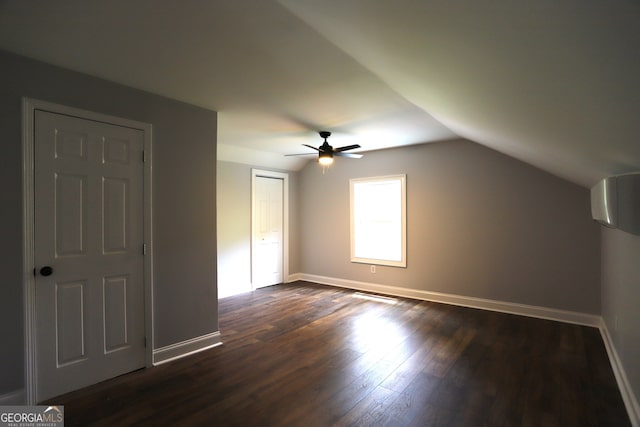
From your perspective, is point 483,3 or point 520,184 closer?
point 483,3

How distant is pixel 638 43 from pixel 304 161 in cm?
570

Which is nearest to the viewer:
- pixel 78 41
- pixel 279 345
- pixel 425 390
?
pixel 78 41

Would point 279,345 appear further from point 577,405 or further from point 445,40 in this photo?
point 445,40

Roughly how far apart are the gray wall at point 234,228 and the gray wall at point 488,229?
6.13 ft

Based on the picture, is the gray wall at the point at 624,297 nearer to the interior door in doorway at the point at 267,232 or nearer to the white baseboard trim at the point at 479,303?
the white baseboard trim at the point at 479,303

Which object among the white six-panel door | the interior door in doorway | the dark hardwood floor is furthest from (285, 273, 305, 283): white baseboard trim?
the white six-panel door

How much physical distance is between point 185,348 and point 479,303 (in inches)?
154

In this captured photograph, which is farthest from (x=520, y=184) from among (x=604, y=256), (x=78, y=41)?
(x=78, y=41)

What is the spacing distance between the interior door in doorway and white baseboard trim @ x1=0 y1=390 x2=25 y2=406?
3547 millimetres

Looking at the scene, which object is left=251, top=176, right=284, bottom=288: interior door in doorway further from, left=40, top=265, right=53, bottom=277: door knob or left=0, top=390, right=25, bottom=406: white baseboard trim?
left=0, top=390, right=25, bottom=406: white baseboard trim

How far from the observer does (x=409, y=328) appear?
3627 millimetres

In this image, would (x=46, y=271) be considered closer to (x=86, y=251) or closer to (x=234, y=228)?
(x=86, y=251)

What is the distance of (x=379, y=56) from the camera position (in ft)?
6.35

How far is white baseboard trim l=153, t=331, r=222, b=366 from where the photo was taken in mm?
2840
